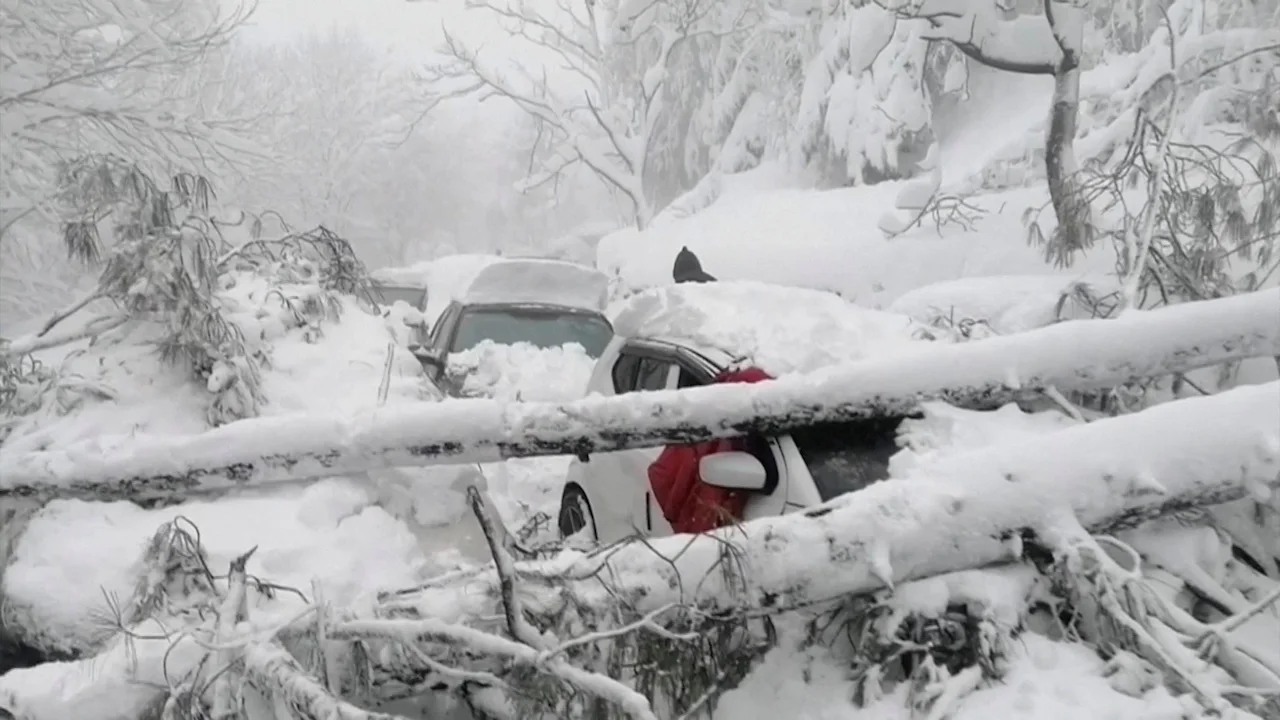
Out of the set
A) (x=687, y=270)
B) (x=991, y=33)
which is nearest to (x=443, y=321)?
(x=687, y=270)

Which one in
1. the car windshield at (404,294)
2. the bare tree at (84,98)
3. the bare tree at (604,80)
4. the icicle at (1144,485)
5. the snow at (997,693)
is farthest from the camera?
the bare tree at (604,80)

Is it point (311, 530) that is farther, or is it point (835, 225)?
point (835, 225)

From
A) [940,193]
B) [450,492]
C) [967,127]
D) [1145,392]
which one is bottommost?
[450,492]

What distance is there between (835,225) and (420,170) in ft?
88.2

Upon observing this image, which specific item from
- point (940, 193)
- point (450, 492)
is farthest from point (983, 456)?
point (940, 193)

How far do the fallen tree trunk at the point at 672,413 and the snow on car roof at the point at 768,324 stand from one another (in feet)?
1.36

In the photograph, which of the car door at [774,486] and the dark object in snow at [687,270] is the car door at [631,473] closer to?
the car door at [774,486]

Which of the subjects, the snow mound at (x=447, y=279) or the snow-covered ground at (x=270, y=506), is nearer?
the snow-covered ground at (x=270, y=506)

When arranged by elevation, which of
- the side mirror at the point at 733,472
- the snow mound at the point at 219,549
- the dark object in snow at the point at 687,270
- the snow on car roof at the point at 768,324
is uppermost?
the dark object in snow at the point at 687,270

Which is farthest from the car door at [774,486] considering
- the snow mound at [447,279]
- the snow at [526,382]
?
the snow mound at [447,279]

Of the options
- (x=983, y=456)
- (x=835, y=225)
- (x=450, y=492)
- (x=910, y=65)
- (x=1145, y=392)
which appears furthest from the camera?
(x=835, y=225)

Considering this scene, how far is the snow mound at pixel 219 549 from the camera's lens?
132 inches

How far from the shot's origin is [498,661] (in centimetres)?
267

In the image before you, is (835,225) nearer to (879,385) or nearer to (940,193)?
(940,193)
